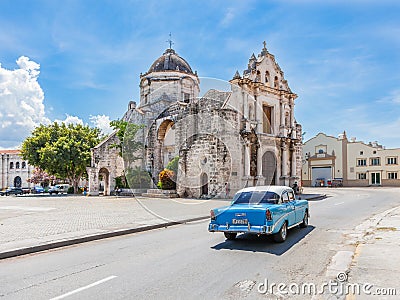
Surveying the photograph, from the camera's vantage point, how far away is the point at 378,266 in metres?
6.70

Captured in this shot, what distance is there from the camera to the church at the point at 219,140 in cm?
2892

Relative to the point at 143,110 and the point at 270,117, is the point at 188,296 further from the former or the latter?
the point at 143,110

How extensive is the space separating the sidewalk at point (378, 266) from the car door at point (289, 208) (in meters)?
1.80

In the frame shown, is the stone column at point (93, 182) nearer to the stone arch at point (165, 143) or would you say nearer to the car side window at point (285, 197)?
the stone arch at point (165, 143)

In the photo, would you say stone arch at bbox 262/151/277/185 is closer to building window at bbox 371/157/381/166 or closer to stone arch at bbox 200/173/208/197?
stone arch at bbox 200/173/208/197

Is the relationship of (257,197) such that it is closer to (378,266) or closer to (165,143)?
(378,266)

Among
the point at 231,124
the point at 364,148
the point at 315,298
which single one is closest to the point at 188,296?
the point at 315,298

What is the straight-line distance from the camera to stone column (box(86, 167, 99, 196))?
37875 millimetres

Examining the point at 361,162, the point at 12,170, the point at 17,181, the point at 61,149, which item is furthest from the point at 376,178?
the point at 12,170

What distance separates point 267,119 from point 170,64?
17.5m

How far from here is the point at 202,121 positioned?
100 feet

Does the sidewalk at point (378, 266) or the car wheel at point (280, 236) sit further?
the car wheel at point (280, 236)

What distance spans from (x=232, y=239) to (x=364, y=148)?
53860 millimetres

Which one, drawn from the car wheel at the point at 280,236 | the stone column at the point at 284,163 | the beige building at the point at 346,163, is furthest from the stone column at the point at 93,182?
the beige building at the point at 346,163
